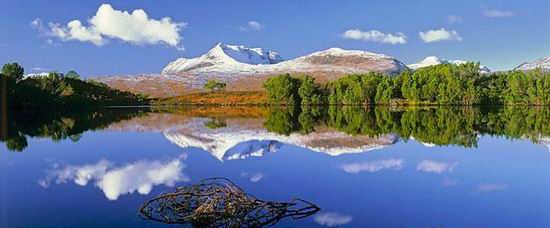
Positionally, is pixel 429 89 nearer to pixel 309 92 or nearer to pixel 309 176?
pixel 309 92

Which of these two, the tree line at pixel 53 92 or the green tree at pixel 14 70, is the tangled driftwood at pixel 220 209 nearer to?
the tree line at pixel 53 92

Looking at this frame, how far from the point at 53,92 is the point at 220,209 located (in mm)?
100737

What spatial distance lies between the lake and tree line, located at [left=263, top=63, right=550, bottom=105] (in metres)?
82.4

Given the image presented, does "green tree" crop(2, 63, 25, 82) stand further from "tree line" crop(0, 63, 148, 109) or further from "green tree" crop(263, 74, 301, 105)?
"green tree" crop(263, 74, 301, 105)

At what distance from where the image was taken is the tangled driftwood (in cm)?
1173

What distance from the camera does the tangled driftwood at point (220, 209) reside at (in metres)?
11.7

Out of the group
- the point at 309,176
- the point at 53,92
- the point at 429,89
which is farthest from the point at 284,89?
the point at 309,176

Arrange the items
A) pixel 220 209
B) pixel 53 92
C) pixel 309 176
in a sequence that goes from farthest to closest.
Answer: pixel 53 92
pixel 309 176
pixel 220 209

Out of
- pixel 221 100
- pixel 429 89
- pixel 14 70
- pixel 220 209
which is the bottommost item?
pixel 220 209

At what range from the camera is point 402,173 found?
64.6ft

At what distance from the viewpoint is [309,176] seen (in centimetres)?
1912

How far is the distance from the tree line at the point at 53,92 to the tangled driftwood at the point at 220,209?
67.2m

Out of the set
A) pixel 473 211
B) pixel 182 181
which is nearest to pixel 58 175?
pixel 182 181

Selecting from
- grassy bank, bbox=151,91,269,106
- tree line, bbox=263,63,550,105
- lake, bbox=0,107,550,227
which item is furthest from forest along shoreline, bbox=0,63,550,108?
lake, bbox=0,107,550,227
